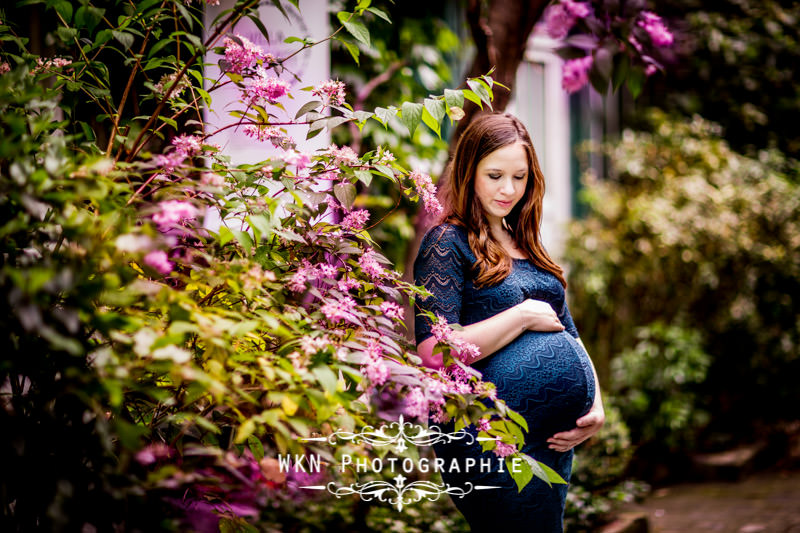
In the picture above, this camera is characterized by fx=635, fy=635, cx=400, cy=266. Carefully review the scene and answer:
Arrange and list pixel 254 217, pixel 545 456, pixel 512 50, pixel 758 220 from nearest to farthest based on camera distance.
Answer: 1. pixel 254 217
2. pixel 545 456
3. pixel 512 50
4. pixel 758 220

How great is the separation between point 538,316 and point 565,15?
4.91 ft

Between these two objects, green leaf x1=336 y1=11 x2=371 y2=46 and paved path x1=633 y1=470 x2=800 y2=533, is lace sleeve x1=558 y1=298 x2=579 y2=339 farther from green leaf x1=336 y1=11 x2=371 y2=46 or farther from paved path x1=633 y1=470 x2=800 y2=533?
paved path x1=633 y1=470 x2=800 y2=533

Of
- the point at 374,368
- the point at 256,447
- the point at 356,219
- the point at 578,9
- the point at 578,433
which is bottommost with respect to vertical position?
the point at 578,433

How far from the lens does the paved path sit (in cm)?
398

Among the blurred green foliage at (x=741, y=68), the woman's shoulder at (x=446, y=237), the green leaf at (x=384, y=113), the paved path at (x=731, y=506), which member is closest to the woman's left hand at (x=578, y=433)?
the woman's shoulder at (x=446, y=237)

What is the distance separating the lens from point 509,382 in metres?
1.96

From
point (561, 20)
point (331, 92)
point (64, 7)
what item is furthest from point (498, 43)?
point (64, 7)

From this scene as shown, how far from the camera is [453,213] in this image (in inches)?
83.4

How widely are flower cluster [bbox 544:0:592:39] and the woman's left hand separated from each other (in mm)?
1662

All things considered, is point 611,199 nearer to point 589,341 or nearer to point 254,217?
point 589,341

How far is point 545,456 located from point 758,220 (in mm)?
3944

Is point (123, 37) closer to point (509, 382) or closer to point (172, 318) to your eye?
point (172, 318)

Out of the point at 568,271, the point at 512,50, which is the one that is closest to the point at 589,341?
the point at 568,271

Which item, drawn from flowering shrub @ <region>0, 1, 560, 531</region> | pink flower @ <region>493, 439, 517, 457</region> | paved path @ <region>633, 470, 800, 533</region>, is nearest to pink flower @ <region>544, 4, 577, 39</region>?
flowering shrub @ <region>0, 1, 560, 531</region>
